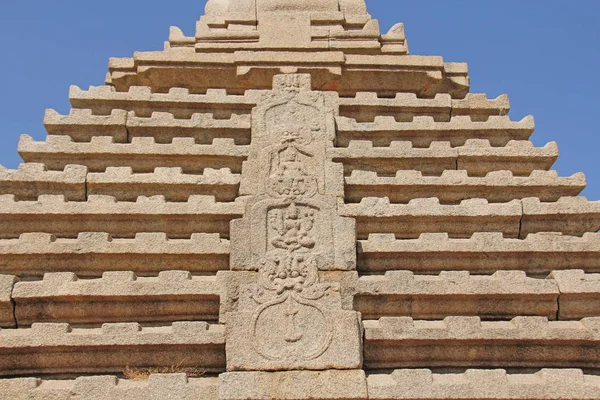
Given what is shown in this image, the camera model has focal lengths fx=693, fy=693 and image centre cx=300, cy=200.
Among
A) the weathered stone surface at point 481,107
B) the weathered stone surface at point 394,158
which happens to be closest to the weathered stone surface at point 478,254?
the weathered stone surface at point 394,158

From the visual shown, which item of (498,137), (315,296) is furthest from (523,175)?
(315,296)

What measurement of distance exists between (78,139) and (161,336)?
334 centimetres

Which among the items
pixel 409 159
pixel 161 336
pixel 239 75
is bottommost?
pixel 161 336

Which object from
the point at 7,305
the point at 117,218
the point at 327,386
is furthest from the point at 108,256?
the point at 327,386

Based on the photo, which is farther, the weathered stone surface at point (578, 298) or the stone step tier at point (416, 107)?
the stone step tier at point (416, 107)

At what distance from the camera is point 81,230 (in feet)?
24.5

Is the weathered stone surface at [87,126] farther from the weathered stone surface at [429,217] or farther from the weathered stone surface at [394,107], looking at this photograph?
the weathered stone surface at [429,217]

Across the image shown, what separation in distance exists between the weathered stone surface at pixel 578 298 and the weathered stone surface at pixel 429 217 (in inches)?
35.2

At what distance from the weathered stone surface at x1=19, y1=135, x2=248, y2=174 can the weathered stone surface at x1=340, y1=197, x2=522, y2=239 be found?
1.63 m

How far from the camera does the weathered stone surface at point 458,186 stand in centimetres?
782

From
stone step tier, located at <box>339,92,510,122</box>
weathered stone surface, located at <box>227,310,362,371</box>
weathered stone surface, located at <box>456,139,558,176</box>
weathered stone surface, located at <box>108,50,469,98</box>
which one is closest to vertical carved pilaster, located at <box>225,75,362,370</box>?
weathered stone surface, located at <box>227,310,362,371</box>

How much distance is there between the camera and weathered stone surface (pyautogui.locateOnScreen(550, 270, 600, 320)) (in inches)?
271

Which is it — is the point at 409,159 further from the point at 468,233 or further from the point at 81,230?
the point at 81,230

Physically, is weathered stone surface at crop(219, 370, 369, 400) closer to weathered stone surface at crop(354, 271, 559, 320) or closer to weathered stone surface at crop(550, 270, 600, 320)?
weathered stone surface at crop(354, 271, 559, 320)
